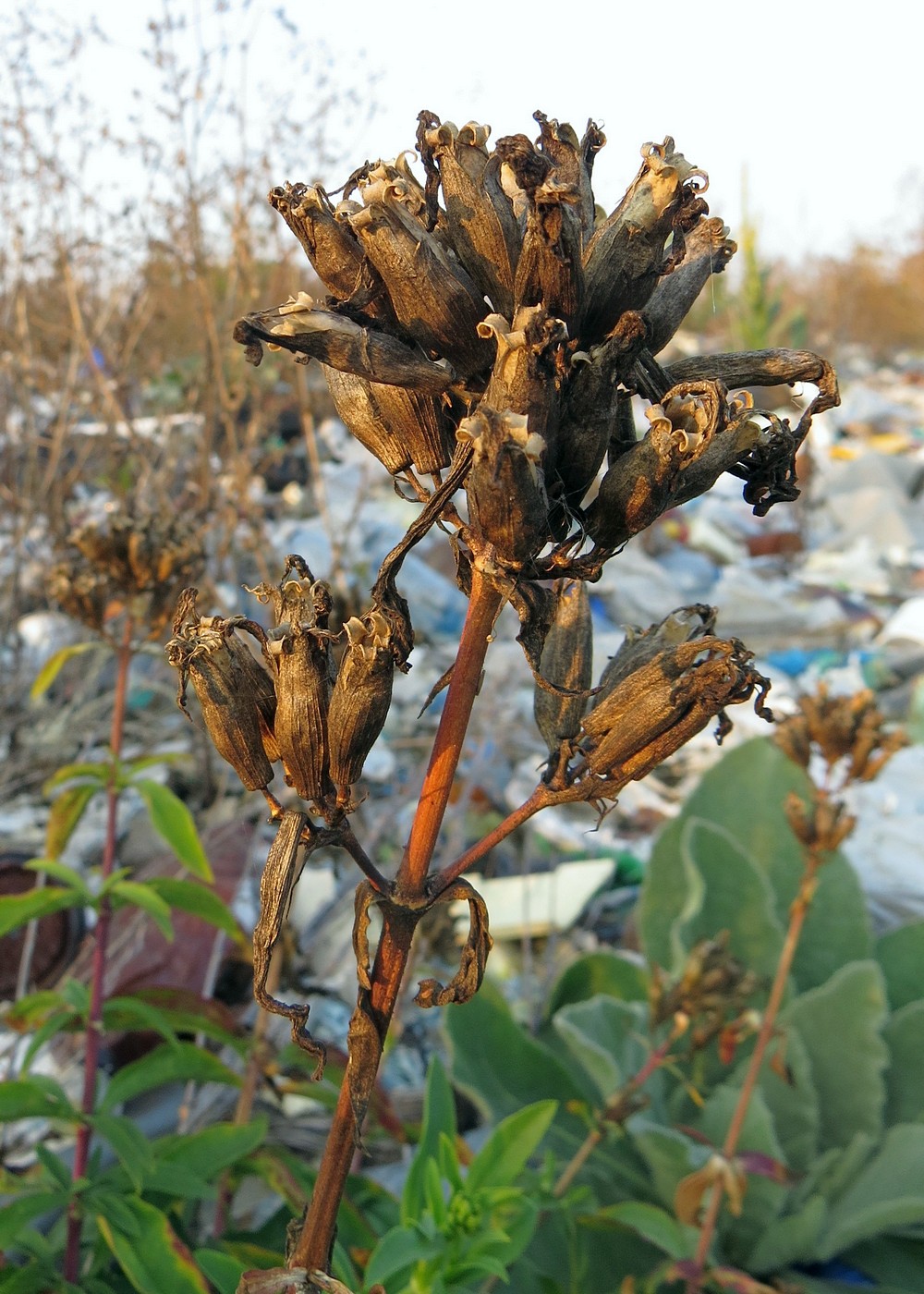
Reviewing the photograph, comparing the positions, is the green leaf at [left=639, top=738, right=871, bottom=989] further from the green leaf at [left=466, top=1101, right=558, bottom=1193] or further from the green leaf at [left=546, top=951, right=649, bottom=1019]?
the green leaf at [left=466, top=1101, right=558, bottom=1193]

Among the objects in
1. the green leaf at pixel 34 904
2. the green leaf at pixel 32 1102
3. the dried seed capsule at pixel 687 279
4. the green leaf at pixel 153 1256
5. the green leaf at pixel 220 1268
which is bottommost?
the green leaf at pixel 153 1256

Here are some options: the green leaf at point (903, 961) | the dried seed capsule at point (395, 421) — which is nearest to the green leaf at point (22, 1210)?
the dried seed capsule at point (395, 421)

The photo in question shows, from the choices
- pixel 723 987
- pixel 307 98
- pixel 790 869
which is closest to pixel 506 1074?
pixel 723 987

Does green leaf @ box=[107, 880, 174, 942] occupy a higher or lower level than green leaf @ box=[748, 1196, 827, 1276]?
higher

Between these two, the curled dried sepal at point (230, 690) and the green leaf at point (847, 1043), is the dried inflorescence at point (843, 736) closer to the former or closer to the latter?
the green leaf at point (847, 1043)

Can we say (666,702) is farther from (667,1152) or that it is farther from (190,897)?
(667,1152)

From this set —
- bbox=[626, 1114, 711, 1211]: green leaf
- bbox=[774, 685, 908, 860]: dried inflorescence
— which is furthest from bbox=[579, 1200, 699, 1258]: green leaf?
bbox=[774, 685, 908, 860]: dried inflorescence

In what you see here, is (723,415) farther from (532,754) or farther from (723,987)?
(532,754)
